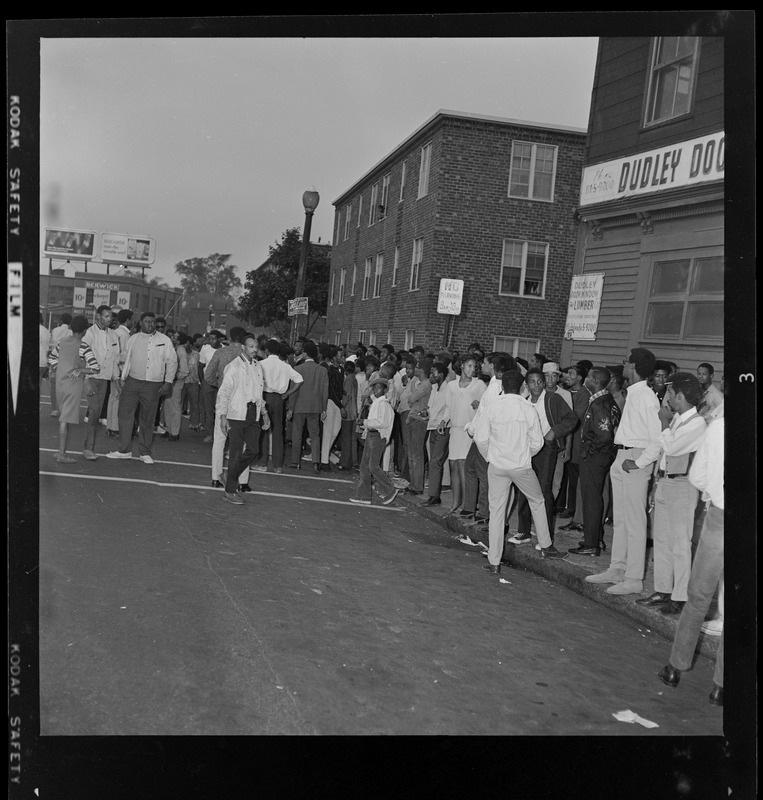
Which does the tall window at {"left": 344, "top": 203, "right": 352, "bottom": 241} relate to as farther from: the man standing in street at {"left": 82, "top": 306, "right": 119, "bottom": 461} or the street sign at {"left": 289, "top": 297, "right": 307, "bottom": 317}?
the man standing in street at {"left": 82, "top": 306, "right": 119, "bottom": 461}

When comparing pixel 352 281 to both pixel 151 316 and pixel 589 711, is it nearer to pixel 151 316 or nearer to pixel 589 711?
pixel 151 316

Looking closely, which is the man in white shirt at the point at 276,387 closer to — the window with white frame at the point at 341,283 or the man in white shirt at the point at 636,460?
the window with white frame at the point at 341,283

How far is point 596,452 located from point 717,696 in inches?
142

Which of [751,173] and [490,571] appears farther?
[490,571]

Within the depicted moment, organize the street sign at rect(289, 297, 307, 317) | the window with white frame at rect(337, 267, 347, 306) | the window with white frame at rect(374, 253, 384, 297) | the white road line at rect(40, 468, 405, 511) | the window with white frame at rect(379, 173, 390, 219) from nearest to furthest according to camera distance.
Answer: the white road line at rect(40, 468, 405, 511) → the street sign at rect(289, 297, 307, 317) → the window with white frame at rect(379, 173, 390, 219) → the window with white frame at rect(374, 253, 384, 297) → the window with white frame at rect(337, 267, 347, 306)

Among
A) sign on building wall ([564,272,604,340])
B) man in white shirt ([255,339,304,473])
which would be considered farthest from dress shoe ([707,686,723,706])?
man in white shirt ([255,339,304,473])

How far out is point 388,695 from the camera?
4.46m

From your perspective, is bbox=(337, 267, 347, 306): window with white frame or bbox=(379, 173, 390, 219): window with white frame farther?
bbox=(337, 267, 347, 306): window with white frame

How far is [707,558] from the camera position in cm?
455

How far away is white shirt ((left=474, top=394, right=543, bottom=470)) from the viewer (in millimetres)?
7562

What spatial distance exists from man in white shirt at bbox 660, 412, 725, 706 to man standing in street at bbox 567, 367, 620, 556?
9.98 ft

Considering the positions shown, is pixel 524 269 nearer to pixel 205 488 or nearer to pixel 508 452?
pixel 508 452

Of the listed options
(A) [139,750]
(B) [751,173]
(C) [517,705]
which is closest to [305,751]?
(A) [139,750]

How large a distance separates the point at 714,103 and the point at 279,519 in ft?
19.1
